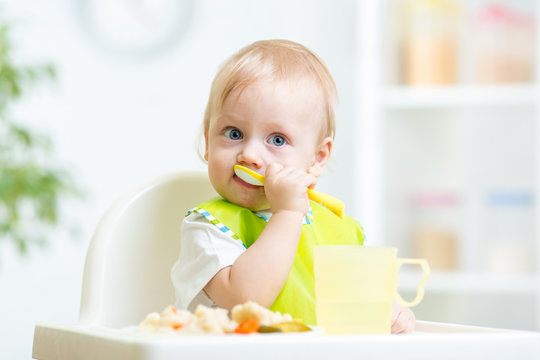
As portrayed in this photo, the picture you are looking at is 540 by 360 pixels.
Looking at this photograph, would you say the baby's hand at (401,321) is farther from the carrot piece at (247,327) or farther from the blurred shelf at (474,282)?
the blurred shelf at (474,282)

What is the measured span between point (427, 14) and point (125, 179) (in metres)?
1.33

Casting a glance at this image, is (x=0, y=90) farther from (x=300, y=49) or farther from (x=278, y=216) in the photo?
(x=278, y=216)

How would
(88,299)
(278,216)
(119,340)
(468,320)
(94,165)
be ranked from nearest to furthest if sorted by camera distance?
(119,340)
(278,216)
(88,299)
(468,320)
(94,165)

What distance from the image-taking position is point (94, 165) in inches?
115

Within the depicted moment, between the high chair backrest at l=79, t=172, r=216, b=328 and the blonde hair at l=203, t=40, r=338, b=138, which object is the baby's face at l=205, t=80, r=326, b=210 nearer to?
the blonde hair at l=203, t=40, r=338, b=138

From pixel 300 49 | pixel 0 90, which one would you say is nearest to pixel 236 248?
pixel 300 49

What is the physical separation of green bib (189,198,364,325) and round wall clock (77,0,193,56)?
2.09 metres

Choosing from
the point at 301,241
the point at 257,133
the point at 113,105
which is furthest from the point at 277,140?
the point at 113,105

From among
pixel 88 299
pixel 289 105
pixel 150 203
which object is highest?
pixel 289 105

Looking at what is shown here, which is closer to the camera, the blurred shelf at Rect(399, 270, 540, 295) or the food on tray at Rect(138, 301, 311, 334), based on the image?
the food on tray at Rect(138, 301, 311, 334)

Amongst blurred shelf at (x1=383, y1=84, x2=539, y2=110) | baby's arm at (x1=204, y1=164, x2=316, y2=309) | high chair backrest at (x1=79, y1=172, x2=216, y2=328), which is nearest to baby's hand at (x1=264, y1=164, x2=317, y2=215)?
baby's arm at (x1=204, y1=164, x2=316, y2=309)

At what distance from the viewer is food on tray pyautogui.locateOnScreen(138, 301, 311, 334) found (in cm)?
61

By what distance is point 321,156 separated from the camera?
1.10m

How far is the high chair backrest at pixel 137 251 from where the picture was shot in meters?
1.00
